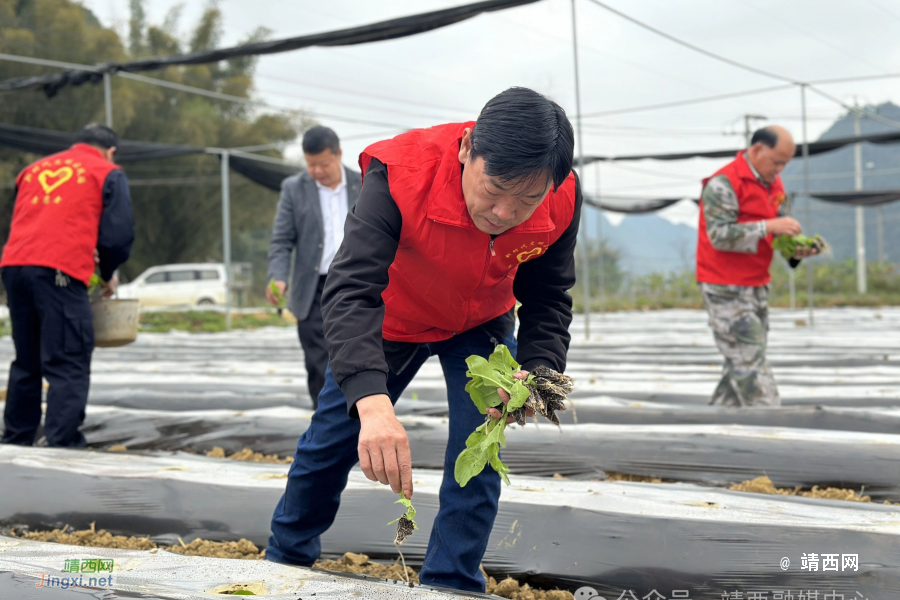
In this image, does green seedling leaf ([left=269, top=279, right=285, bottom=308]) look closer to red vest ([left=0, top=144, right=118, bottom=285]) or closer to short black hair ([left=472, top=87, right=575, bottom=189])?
red vest ([left=0, top=144, right=118, bottom=285])

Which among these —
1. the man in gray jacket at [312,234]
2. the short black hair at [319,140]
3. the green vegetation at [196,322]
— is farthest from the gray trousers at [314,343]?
the green vegetation at [196,322]

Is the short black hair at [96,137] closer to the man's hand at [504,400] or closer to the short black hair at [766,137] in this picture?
the man's hand at [504,400]

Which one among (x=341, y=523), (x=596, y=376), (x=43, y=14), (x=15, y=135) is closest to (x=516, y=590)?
(x=341, y=523)

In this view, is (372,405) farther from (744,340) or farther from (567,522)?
(744,340)

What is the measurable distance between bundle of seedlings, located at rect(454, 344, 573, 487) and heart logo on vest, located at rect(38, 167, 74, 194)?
8.91ft

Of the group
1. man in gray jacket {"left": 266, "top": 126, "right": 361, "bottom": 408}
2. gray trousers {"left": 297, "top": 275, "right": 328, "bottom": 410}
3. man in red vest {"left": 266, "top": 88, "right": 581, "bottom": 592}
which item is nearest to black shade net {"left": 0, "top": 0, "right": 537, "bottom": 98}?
man in gray jacket {"left": 266, "top": 126, "right": 361, "bottom": 408}

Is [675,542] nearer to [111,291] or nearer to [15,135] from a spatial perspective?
[111,291]

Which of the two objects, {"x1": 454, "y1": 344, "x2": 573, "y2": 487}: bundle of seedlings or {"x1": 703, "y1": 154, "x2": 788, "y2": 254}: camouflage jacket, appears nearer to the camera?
{"x1": 454, "y1": 344, "x2": 573, "y2": 487}: bundle of seedlings

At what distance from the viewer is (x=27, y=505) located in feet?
8.67

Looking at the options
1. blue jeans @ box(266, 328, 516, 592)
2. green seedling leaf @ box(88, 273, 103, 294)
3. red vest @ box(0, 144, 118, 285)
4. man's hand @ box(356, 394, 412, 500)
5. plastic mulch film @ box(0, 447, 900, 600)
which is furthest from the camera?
green seedling leaf @ box(88, 273, 103, 294)

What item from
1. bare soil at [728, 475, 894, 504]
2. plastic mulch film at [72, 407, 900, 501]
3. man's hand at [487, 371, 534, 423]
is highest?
man's hand at [487, 371, 534, 423]

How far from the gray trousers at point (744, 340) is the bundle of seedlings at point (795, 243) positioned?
0.32 meters

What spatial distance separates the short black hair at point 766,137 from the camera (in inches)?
152

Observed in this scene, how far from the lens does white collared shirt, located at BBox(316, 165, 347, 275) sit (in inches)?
159
